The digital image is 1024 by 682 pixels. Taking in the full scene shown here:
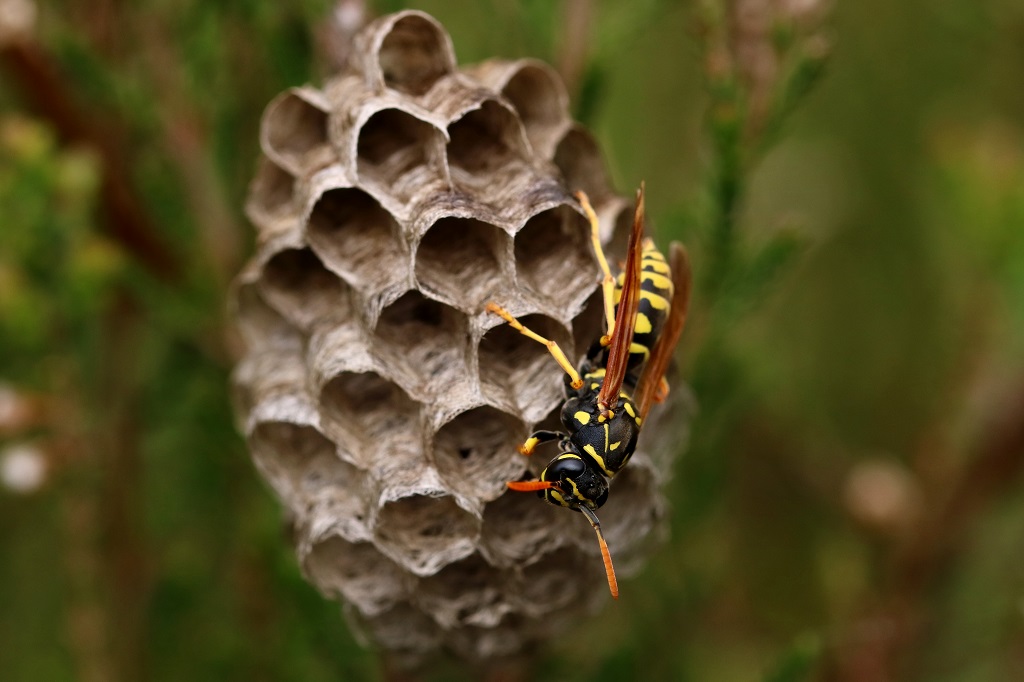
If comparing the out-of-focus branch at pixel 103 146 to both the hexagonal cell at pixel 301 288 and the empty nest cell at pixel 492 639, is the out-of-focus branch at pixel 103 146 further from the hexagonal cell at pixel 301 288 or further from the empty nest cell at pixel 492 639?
the empty nest cell at pixel 492 639

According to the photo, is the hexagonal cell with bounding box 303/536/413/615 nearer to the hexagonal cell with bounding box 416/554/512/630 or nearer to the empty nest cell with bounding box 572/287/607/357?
the hexagonal cell with bounding box 416/554/512/630

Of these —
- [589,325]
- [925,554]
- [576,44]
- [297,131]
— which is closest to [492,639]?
[589,325]

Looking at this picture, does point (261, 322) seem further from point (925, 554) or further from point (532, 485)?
point (925, 554)

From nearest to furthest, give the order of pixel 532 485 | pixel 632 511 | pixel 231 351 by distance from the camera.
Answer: pixel 532 485 < pixel 632 511 < pixel 231 351

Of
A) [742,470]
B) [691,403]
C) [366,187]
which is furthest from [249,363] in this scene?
[742,470]

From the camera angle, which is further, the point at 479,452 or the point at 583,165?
the point at 583,165

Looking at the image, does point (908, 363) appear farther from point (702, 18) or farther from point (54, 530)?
point (54, 530)

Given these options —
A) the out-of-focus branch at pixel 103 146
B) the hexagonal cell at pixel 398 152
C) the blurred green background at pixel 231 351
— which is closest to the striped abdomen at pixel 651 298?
the blurred green background at pixel 231 351
